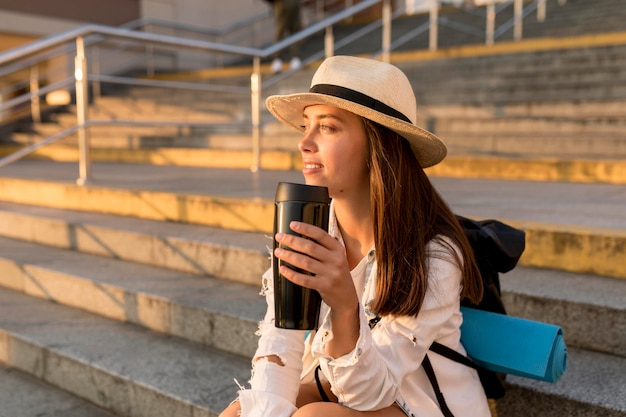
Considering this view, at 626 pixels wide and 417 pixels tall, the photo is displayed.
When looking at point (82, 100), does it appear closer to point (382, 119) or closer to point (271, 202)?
point (271, 202)

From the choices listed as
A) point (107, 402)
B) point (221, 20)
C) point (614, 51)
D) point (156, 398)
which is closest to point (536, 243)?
point (156, 398)

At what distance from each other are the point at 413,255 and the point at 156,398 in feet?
3.90

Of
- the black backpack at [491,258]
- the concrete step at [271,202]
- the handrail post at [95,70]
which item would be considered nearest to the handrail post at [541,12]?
the concrete step at [271,202]

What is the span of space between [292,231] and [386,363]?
472 mm

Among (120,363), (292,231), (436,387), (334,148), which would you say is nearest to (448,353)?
(436,387)

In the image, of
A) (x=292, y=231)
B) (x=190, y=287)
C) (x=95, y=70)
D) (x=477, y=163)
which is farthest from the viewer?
(x=95, y=70)

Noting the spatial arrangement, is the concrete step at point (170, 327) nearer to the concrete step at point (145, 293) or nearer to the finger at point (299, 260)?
the concrete step at point (145, 293)

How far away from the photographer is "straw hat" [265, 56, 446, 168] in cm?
129

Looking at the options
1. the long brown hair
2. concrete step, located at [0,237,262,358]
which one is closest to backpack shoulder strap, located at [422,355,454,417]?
the long brown hair

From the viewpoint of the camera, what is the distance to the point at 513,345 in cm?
146

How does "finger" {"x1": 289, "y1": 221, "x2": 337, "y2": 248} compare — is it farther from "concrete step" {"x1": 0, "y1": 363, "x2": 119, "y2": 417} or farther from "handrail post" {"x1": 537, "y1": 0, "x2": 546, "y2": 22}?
"handrail post" {"x1": 537, "y1": 0, "x2": 546, "y2": 22}

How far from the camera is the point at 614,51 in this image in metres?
5.73

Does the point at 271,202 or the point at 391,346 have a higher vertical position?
the point at 271,202

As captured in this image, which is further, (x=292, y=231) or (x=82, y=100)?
(x=82, y=100)
